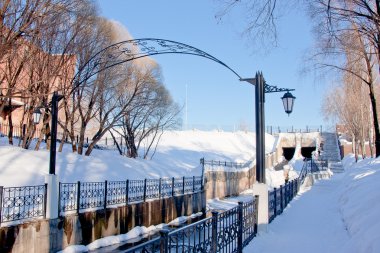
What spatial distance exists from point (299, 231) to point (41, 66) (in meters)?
15.9

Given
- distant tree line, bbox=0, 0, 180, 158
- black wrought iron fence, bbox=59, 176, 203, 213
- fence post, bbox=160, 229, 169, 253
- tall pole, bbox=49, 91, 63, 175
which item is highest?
distant tree line, bbox=0, 0, 180, 158

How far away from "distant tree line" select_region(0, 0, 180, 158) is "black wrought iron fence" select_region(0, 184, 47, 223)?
3376 mm

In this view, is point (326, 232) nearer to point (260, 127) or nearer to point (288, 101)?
point (260, 127)

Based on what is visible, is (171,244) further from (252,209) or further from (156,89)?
(156,89)

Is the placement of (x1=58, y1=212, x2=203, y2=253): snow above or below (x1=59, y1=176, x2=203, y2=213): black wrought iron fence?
below

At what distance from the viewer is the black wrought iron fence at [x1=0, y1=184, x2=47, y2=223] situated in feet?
36.0

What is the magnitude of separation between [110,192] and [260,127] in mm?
7567

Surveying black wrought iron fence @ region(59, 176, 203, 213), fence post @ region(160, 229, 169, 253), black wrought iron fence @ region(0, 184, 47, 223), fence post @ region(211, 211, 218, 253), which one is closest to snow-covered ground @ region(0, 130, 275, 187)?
black wrought iron fence @ region(59, 176, 203, 213)

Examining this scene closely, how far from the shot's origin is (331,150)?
176ft

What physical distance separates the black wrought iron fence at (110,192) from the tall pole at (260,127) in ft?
20.0

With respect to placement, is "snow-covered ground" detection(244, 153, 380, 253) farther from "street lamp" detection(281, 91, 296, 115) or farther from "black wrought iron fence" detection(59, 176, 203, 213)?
"black wrought iron fence" detection(59, 176, 203, 213)

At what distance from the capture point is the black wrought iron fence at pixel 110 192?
1352cm

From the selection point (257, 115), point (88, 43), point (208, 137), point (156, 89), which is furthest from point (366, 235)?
point (208, 137)

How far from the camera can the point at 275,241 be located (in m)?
9.11
